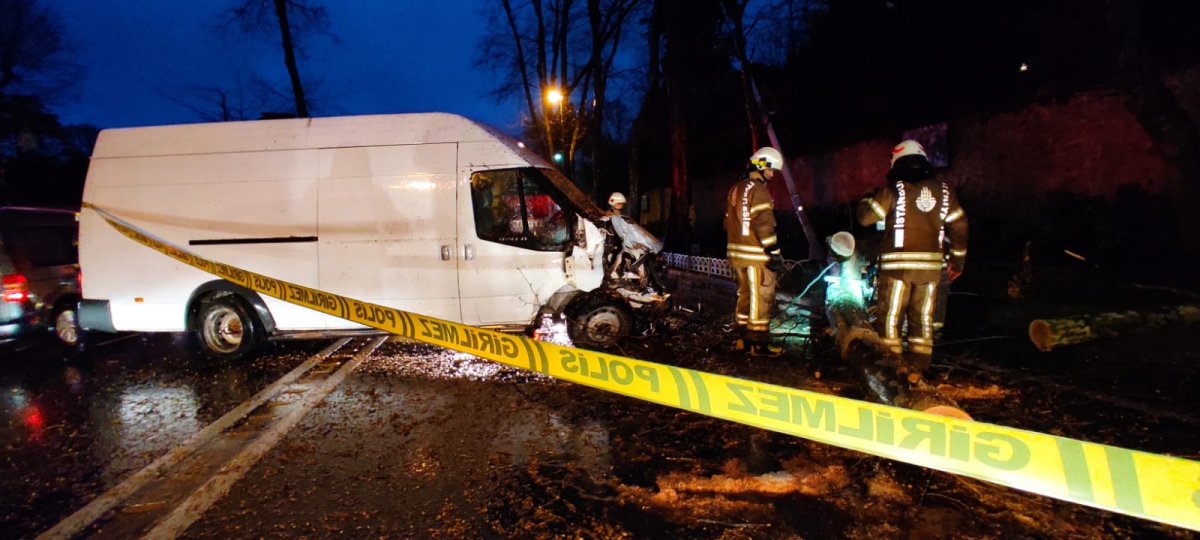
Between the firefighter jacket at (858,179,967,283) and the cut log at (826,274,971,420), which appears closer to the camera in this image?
the cut log at (826,274,971,420)

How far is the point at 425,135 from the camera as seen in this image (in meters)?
5.79

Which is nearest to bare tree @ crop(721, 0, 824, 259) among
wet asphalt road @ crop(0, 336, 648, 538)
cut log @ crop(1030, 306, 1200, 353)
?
cut log @ crop(1030, 306, 1200, 353)

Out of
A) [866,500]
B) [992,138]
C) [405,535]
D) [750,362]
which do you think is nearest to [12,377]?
[405,535]

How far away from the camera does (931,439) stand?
220 cm

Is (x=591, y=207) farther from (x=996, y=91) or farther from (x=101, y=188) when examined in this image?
(x=996, y=91)

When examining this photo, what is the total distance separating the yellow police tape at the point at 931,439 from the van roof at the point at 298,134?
10.4 ft

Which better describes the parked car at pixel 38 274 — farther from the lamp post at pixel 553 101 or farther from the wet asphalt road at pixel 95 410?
the lamp post at pixel 553 101

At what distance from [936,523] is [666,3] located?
16.4m

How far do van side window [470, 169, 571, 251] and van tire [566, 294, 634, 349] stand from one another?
66cm

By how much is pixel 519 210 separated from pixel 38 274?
6.04 meters

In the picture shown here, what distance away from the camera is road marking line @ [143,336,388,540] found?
9.62 feet

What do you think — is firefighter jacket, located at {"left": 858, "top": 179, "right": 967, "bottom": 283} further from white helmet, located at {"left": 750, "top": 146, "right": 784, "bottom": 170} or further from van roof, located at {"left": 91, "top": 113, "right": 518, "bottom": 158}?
van roof, located at {"left": 91, "top": 113, "right": 518, "bottom": 158}

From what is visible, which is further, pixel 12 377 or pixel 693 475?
pixel 12 377

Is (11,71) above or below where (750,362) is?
above
